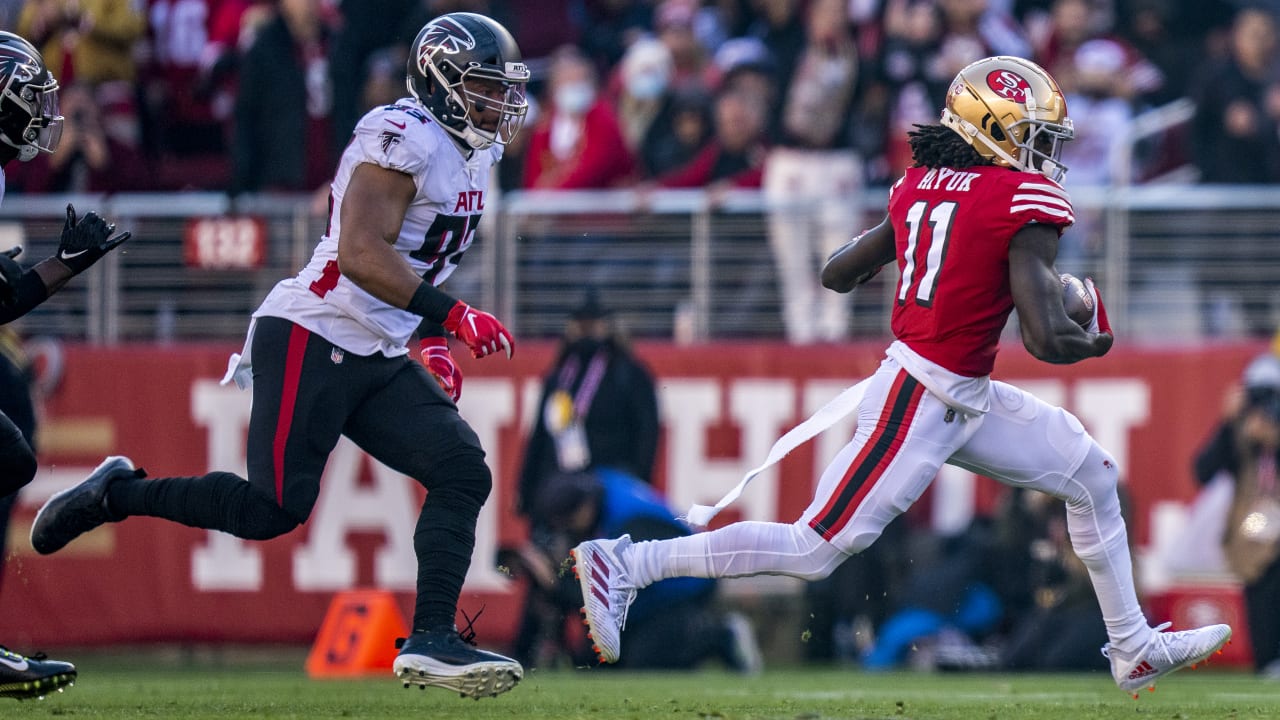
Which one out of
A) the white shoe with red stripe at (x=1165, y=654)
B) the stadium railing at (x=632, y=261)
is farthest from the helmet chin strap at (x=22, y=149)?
the stadium railing at (x=632, y=261)

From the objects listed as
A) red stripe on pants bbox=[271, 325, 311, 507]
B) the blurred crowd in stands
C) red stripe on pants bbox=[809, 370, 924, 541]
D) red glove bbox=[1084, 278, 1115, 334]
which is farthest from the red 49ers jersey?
A: the blurred crowd in stands

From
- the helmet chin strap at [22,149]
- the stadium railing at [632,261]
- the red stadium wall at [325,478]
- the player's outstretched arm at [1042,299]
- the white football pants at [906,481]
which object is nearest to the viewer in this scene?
the player's outstretched arm at [1042,299]

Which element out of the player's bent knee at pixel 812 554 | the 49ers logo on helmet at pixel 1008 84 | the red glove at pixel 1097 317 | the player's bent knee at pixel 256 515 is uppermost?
the 49ers logo on helmet at pixel 1008 84

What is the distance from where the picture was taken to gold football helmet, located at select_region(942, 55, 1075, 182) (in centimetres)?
600

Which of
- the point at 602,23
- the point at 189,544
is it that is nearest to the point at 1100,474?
the point at 189,544

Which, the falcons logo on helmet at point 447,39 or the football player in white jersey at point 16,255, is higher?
the falcons logo on helmet at point 447,39

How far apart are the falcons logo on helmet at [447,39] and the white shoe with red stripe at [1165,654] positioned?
270cm

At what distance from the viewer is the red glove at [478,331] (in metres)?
5.84

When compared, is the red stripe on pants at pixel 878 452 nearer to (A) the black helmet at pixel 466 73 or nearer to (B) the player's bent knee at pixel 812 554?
(B) the player's bent knee at pixel 812 554

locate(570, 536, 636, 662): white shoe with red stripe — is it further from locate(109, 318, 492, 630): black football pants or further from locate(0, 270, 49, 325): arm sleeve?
locate(0, 270, 49, 325): arm sleeve

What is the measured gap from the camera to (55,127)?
6.67m

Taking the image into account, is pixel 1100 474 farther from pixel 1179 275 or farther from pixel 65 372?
pixel 65 372

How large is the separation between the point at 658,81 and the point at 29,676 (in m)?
6.84

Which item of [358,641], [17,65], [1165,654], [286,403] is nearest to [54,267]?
[17,65]
